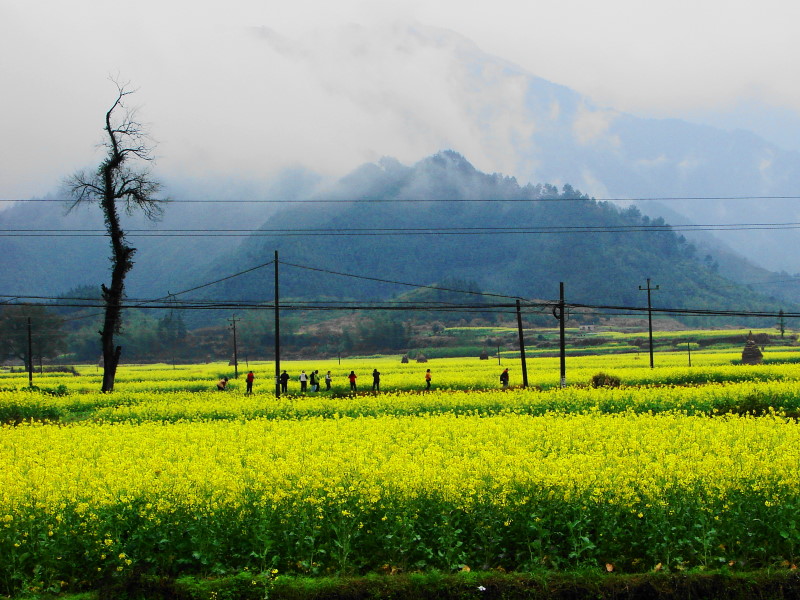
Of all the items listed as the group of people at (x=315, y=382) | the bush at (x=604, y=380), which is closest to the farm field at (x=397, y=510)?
the bush at (x=604, y=380)

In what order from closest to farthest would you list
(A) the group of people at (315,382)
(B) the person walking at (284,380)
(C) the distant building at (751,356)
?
1. (A) the group of people at (315,382)
2. (B) the person walking at (284,380)
3. (C) the distant building at (751,356)

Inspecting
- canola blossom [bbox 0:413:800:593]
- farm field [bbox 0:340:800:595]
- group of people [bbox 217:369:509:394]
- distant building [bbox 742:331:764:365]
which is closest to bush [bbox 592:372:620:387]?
group of people [bbox 217:369:509:394]

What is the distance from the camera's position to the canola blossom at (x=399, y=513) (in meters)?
13.1

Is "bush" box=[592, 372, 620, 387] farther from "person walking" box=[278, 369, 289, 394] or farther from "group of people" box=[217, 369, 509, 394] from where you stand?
"person walking" box=[278, 369, 289, 394]

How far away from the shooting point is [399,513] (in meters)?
13.7

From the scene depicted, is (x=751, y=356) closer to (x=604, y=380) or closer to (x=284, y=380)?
(x=604, y=380)

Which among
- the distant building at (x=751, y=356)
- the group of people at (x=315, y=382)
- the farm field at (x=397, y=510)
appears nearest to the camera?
the farm field at (x=397, y=510)

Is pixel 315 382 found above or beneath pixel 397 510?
beneath

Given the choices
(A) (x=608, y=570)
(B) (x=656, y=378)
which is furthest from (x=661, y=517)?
(B) (x=656, y=378)

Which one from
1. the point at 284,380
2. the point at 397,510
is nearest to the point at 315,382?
the point at 284,380

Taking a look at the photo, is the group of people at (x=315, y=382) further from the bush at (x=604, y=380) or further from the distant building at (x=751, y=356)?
the distant building at (x=751, y=356)

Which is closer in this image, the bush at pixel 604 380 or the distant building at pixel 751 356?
the bush at pixel 604 380

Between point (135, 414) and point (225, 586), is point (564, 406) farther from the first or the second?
point (225, 586)

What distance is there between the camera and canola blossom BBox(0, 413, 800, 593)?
42.8 feet
